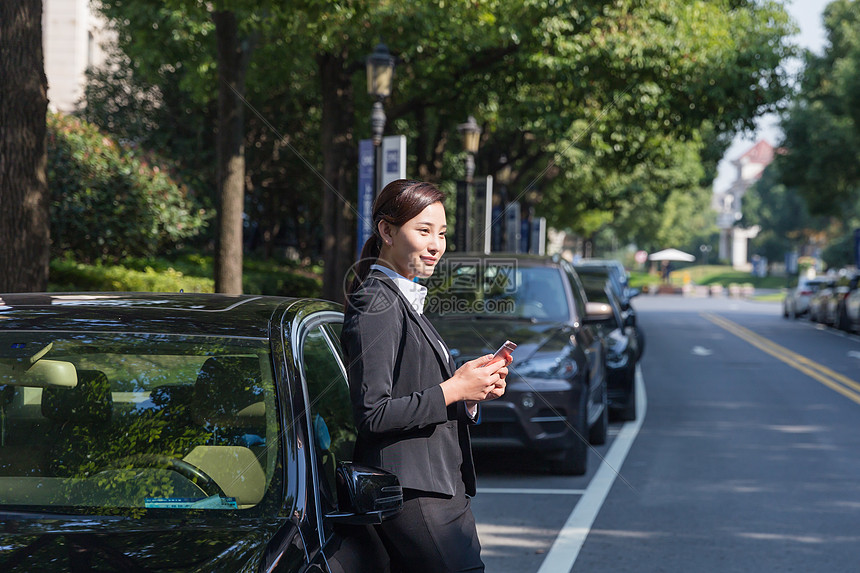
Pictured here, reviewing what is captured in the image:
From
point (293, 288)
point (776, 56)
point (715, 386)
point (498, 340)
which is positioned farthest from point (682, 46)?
point (498, 340)

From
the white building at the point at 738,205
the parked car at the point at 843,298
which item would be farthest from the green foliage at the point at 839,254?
the parked car at the point at 843,298

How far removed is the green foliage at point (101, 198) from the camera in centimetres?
1581

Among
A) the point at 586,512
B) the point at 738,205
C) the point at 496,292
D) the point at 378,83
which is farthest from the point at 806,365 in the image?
the point at 738,205

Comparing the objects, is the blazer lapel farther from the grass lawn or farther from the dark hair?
the grass lawn

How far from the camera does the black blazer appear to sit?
107 inches

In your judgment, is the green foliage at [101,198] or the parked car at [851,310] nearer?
the green foliage at [101,198]

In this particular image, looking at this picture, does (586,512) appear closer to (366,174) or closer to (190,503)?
(190,503)

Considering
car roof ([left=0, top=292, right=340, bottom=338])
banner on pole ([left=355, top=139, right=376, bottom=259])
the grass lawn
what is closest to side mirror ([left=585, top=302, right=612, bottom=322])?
banner on pole ([left=355, top=139, right=376, bottom=259])

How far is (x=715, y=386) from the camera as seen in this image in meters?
16.0

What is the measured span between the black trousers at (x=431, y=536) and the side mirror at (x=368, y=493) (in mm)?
42

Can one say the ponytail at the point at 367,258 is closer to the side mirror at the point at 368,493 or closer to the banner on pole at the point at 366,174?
the side mirror at the point at 368,493

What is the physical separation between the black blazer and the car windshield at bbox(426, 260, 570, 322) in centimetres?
630

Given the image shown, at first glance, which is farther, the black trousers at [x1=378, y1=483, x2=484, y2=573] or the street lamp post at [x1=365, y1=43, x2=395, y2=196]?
the street lamp post at [x1=365, y1=43, x2=395, y2=196]

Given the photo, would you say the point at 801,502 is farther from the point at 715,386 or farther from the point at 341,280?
the point at 341,280
